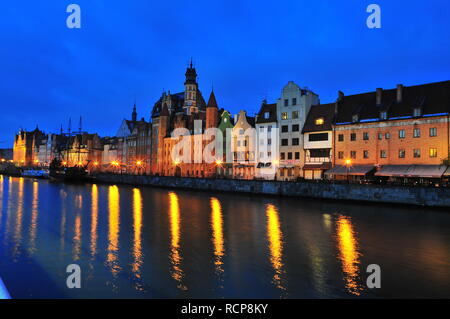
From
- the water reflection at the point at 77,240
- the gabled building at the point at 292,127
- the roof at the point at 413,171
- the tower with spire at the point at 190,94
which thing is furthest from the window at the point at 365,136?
the tower with spire at the point at 190,94

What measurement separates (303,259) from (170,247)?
846 cm

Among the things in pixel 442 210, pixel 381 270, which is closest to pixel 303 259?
pixel 381 270

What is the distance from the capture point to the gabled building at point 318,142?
60094 millimetres

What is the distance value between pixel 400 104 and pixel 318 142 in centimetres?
1444

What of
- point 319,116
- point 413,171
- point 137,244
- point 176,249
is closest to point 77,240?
point 137,244

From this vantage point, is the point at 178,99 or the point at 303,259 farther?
the point at 178,99

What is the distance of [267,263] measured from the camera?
18922mm

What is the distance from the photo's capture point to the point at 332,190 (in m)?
50.2

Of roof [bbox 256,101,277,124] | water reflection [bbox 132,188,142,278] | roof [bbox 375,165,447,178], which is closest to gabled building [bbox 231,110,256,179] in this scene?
roof [bbox 256,101,277,124]

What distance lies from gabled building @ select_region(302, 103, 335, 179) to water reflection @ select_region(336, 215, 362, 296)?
92.5 ft

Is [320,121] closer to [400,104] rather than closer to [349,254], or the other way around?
[400,104]

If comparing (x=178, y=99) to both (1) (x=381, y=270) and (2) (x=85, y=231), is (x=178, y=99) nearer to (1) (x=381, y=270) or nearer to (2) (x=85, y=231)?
(2) (x=85, y=231)

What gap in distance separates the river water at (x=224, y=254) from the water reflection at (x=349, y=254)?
5cm
